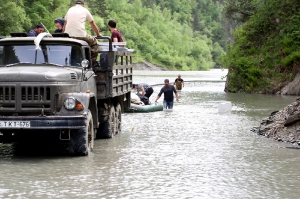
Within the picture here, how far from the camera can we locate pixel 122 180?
1087cm

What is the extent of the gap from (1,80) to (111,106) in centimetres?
457

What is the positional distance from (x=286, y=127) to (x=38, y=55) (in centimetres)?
623

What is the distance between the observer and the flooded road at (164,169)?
9953mm

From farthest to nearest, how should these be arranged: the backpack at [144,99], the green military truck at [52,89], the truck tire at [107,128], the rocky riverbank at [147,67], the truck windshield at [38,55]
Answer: the rocky riverbank at [147,67]
the backpack at [144,99]
the truck tire at [107,128]
the truck windshield at [38,55]
the green military truck at [52,89]

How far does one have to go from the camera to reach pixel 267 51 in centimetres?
4766

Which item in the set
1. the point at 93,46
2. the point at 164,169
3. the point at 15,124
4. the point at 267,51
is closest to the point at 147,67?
the point at 267,51

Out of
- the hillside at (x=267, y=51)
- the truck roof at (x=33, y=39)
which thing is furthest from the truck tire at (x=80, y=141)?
the hillside at (x=267, y=51)

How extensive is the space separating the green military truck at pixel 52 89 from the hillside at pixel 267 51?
30239 millimetres

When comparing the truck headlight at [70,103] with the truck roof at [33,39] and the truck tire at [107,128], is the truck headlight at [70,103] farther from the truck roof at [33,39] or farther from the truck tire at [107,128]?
the truck tire at [107,128]

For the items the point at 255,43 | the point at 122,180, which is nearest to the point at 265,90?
the point at 255,43

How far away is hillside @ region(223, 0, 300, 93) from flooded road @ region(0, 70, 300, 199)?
2704 cm

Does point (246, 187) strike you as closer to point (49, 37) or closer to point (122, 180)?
point (122, 180)

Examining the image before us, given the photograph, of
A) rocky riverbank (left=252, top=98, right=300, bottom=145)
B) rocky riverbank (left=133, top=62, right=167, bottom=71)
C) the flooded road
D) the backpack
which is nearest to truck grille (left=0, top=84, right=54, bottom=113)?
the flooded road

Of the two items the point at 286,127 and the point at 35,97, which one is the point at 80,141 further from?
the point at 286,127
